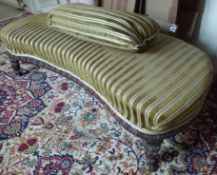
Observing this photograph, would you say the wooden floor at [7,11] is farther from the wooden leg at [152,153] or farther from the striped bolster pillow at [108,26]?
the wooden leg at [152,153]

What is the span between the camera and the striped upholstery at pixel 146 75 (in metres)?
0.91

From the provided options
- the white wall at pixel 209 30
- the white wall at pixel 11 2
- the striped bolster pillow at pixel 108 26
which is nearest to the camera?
the striped bolster pillow at pixel 108 26

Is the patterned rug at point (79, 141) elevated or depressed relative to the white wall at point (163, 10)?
depressed

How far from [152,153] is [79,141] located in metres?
0.46

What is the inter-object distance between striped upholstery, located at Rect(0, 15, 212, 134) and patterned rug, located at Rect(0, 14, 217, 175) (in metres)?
0.18

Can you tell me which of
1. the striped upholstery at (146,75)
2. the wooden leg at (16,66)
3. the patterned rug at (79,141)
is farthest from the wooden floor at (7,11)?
the striped upholstery at (146,75)

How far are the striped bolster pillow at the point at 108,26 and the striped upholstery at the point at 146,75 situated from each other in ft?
0.17

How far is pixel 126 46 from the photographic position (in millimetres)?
1144

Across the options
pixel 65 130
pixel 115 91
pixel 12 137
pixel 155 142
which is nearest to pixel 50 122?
pixel 65 130

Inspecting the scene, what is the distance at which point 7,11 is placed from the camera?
3.03 meters

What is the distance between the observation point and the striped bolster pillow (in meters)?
1.13

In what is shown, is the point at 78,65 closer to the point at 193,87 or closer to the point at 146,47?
the point at 146,47

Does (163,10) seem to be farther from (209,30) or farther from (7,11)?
(7,11)

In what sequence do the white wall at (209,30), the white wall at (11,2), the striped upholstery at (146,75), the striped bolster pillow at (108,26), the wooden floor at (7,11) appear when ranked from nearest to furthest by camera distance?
the striped upholstery at (146,75), the striped bolster pillow at (108,26), the white wall at (209,30), the wooden floor at (7,11), the white wall at (11,2)
